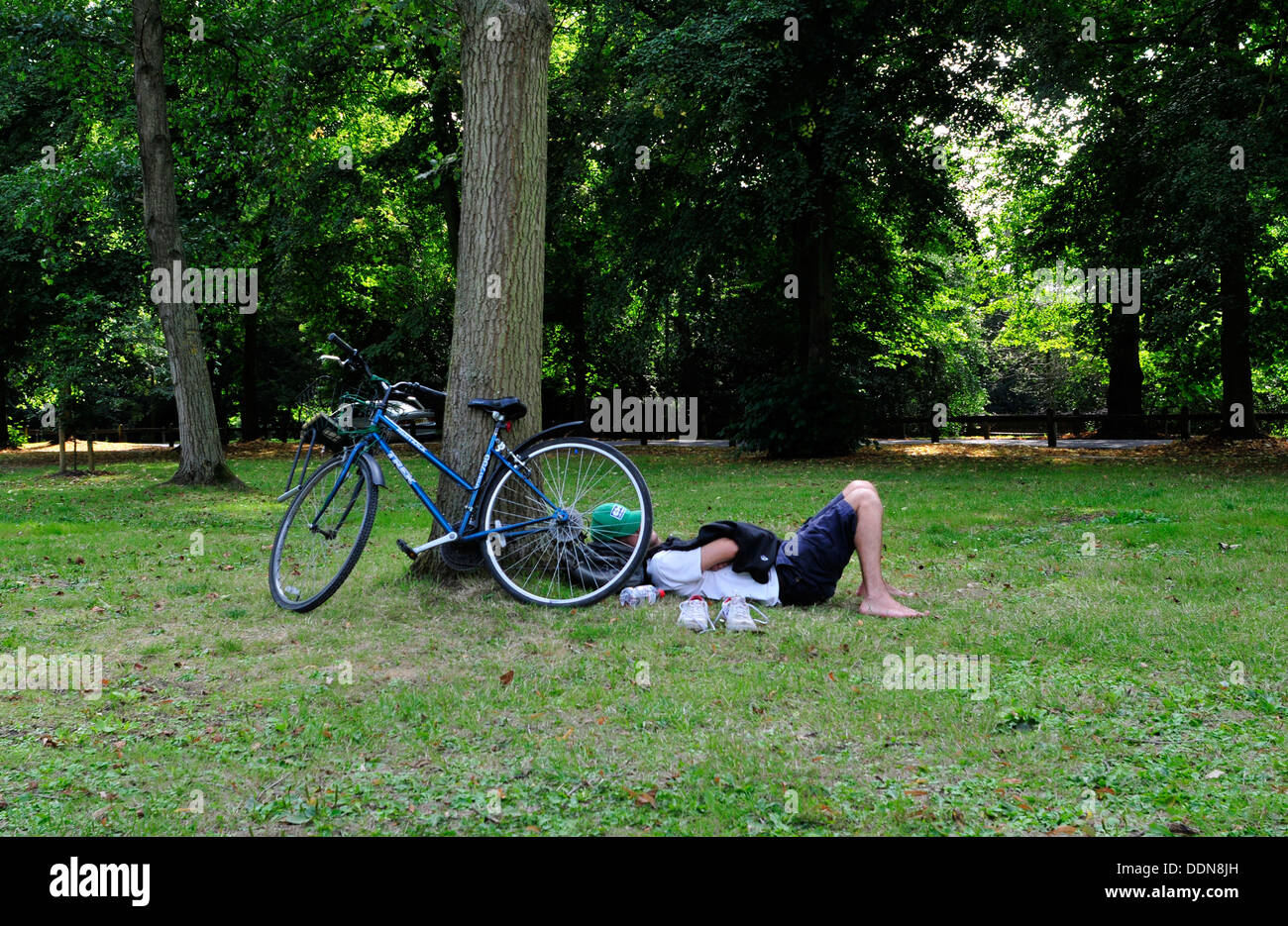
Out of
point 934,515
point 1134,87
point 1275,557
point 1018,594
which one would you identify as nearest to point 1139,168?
point 1134,87

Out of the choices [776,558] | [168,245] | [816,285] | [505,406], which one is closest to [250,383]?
[168,245]

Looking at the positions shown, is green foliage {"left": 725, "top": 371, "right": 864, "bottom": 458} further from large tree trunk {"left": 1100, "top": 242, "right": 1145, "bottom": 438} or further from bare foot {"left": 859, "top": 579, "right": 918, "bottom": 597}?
bare foot {"left": 859, "top": 579, "right": 918, "bottom": 597}

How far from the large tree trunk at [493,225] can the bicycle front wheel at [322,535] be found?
2.04ft

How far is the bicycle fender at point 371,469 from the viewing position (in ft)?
19.2

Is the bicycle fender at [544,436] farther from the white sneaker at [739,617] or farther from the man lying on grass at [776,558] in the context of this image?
the white sneaker at [739,617]

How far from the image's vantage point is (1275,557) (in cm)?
720

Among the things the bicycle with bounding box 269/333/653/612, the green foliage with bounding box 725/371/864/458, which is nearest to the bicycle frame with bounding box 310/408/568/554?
the bicycle with bounding box 269/333/653/612

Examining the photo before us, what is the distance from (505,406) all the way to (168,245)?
1112 centimetres

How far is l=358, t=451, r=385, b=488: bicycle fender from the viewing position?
5.84 m

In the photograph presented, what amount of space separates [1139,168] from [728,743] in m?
16.6

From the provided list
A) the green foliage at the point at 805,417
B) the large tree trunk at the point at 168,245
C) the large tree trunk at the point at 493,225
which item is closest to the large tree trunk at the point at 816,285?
the green foliage at the point at 805,417

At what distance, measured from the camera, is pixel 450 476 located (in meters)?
6.21

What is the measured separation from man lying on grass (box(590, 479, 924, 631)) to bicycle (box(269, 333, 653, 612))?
0.20 m
